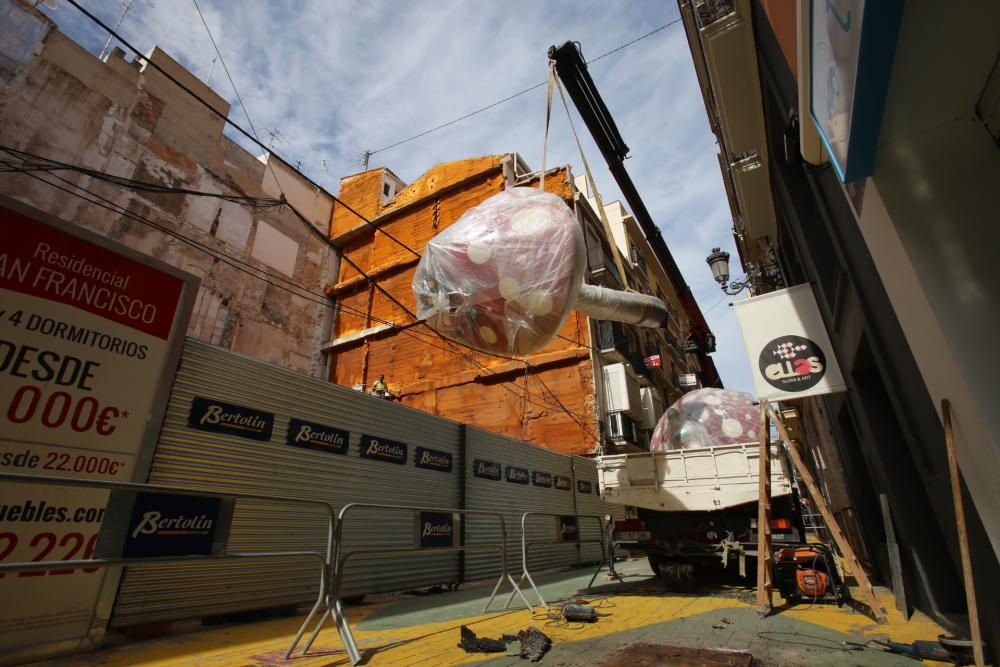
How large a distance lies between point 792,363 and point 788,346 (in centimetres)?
22

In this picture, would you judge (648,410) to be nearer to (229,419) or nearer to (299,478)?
(299,478)

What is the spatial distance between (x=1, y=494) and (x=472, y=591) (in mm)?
6970

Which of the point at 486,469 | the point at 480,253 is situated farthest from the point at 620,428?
the point at 480,253

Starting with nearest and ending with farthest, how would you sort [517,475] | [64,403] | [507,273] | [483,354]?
[507,273] → [64,403] → [517,475] → [483,354]

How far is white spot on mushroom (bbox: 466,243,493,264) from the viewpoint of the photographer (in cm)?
410

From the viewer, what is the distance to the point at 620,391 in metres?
15.8

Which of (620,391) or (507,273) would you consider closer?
(507,273)

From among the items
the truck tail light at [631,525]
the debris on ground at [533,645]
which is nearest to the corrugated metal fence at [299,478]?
the truck tail light at [631,525]

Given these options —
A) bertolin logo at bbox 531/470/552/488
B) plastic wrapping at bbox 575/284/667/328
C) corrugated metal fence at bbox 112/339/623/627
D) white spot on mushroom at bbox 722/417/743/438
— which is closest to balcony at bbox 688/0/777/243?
plastic wrapping at bbox 575/284/667/328

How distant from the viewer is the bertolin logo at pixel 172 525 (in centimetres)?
470

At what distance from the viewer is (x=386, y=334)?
20938 mm

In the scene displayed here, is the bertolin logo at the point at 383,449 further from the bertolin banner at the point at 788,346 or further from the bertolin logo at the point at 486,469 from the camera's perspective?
the bertolin banner at the point at 788,346

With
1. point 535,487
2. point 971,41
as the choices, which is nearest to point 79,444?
point 971,41

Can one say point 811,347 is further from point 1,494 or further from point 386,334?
point 386,334
